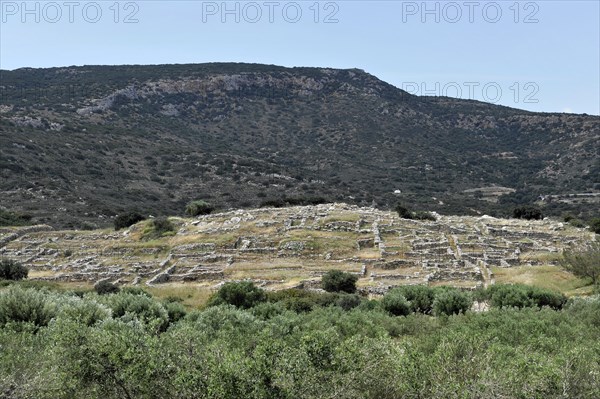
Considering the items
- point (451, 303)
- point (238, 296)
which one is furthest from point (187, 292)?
point (451, 303)

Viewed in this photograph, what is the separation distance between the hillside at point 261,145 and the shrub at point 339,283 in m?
33.6

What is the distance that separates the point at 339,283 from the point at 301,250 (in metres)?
9.08

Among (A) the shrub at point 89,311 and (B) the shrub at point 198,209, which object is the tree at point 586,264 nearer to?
(A) the shrub at point 89,311

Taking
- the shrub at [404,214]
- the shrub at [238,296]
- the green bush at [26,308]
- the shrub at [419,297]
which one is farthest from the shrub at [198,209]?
the green bush at [26,308]

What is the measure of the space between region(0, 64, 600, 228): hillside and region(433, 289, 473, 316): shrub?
4046 centimetres

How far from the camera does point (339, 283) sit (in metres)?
21.2

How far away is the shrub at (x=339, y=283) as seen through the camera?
21.1 m

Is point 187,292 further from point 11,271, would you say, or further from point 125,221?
point 125,221

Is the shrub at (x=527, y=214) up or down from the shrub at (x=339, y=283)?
up

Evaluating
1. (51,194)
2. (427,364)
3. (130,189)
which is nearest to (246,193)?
(130,189)

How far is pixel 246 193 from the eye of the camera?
6562cm

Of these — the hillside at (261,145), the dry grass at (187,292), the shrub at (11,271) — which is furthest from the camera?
the hillside at (261,145)

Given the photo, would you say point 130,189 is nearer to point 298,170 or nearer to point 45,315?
point 298,170

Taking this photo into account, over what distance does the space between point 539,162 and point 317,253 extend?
263ft
